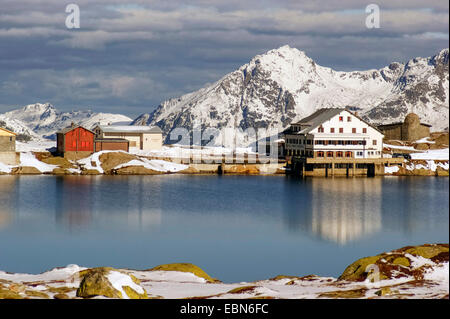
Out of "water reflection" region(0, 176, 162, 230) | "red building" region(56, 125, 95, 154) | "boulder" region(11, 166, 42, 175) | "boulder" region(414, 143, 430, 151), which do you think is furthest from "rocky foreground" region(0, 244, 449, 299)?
"boulder" region(414, 143, 430, 151)

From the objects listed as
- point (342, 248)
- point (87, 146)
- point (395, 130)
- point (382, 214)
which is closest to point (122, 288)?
point (342, 248)

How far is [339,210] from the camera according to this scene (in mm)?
81312

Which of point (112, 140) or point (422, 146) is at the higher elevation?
point (112, 140)

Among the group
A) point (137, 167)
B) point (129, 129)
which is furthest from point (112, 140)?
point (137, 167)

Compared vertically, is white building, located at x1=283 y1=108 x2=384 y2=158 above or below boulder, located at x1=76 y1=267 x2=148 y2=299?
above

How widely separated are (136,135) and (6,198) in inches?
2196

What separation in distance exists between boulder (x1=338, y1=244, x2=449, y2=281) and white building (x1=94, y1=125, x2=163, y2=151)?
104m

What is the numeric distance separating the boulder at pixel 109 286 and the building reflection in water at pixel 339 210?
29816 mm

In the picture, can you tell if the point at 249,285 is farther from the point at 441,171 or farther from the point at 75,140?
the point at 441,171

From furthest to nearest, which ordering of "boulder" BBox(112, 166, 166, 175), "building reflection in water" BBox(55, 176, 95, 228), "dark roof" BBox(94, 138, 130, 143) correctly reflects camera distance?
"dark roof" BBox(94, 138, 130, 143) → "boulder" BBox(112, 166, 166, 175) → "building reflection in water" BBox(55, 176, 95, 228)

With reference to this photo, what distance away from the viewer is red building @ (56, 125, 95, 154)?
12950cm

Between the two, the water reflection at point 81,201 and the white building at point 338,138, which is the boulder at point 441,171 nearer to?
the white building at point 338,138

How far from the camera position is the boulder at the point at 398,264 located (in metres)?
38.4

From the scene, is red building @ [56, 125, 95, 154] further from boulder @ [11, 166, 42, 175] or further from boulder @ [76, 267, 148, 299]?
boulder @ [76, 267, 148, 299]
